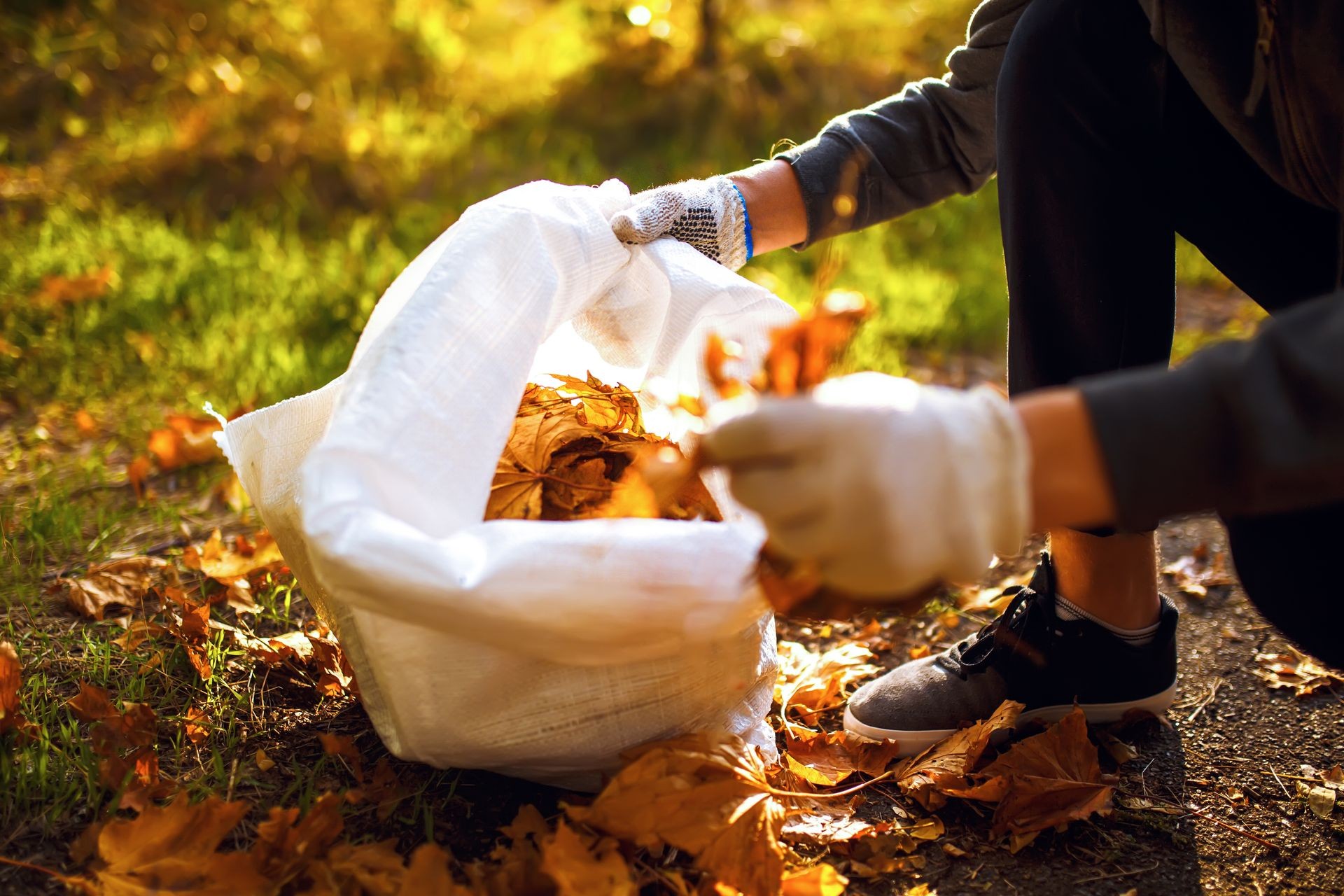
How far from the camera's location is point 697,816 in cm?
111

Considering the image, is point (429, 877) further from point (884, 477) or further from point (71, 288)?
point (71, 288)

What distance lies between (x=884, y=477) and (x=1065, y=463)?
0.56 ft

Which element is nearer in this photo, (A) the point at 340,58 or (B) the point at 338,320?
(B) the point at 338,320

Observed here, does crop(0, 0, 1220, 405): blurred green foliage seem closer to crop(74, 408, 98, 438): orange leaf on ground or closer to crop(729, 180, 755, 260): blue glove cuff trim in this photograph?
crop(74, 408, 98, 438): orange leaf on ground

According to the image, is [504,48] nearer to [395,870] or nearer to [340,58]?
[340,58]

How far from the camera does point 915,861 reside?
1.24 m

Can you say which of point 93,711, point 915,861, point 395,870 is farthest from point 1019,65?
point 93,711

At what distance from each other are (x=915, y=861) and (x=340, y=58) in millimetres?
4132

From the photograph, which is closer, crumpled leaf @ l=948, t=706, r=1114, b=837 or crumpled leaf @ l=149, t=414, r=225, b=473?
crumpled leaf @ l=948, t=706, r=1114, b=837

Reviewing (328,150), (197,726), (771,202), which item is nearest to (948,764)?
(771,202)

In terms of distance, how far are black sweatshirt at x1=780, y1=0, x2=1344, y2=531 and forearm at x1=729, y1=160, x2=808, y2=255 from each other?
24 mm

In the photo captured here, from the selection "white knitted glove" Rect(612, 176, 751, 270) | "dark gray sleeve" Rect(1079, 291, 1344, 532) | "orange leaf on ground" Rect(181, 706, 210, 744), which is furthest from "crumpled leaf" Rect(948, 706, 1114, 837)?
"orange leaf on ground" Rect(181, 706, 210, 744)

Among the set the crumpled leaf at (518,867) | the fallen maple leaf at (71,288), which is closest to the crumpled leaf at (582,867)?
the crumpled leaf at (518,867)

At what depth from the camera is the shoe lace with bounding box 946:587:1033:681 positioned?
4.84 ft
